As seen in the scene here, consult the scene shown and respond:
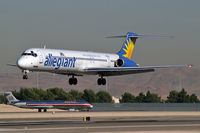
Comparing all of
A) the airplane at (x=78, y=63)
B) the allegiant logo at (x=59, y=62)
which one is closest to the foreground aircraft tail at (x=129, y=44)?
the airplane at (x=78, y=63)

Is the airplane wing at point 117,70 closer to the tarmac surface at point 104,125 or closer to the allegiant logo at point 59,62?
the allegiant logo at point 59,62

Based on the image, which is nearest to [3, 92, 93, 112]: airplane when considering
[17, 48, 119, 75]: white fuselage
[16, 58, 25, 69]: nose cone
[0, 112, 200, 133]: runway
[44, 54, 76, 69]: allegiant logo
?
[0, 112, 200, 133]: runway

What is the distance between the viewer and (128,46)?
81.1m

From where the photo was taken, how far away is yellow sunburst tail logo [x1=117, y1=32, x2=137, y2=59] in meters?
79.6

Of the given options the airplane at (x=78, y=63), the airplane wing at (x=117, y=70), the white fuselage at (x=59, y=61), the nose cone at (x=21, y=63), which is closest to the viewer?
the nose cone at (x=21, y=63)

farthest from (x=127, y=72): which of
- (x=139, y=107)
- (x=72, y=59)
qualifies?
(x=139, y=107)

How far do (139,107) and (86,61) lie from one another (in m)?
77.5

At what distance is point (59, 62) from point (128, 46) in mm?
19627

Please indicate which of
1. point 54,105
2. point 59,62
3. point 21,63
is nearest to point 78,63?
point 59,62

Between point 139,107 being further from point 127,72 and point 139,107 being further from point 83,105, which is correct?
point 127,72

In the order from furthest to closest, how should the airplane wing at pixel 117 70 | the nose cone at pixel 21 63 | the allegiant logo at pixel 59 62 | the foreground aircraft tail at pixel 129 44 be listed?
the foreground aircraft tail at pixel 129 44 → the airplane wing at pixel 117 70 → the allegiant logo at pixel 59 62 → the nose cone at pixel 21 63

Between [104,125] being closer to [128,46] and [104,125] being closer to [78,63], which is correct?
[78,63]

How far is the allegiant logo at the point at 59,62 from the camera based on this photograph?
207 feet

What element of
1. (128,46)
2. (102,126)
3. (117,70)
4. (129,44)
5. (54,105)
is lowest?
(102,126)
